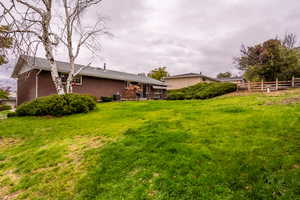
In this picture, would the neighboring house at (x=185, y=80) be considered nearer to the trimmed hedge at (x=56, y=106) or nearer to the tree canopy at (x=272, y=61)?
the tree canopy at (x=272, y=61)

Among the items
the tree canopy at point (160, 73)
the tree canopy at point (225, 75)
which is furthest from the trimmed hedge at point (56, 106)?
the tree canopy at point (225, 75)

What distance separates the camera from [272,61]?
15.0m

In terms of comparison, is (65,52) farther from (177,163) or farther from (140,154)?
(177,163)

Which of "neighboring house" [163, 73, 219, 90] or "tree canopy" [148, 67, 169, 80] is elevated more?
"tree canopy" [148, 67, 169, 80]

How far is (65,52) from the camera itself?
38.4 ft

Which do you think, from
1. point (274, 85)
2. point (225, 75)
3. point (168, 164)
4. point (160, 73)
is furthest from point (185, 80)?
point (225, 75)

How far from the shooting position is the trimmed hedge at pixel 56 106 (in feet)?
28.0

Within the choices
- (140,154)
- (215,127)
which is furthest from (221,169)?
(215,127)

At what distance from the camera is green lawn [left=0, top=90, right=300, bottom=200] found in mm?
2111

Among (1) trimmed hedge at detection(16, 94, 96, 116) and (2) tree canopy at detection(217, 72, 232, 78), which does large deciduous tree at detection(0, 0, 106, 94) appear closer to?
(1) trimmed hedge at detection(16, 94, 96, 116)

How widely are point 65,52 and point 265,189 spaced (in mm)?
13209

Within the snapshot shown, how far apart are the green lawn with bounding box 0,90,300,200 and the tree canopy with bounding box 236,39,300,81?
13.5m

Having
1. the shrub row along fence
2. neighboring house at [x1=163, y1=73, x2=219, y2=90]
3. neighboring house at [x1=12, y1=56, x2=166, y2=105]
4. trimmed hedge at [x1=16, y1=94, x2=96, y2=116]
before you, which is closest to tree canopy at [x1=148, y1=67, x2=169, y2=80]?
neighboring house at [x1=163, y1=73, x2=219, y2=90]

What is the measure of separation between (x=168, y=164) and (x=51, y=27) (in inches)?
487
